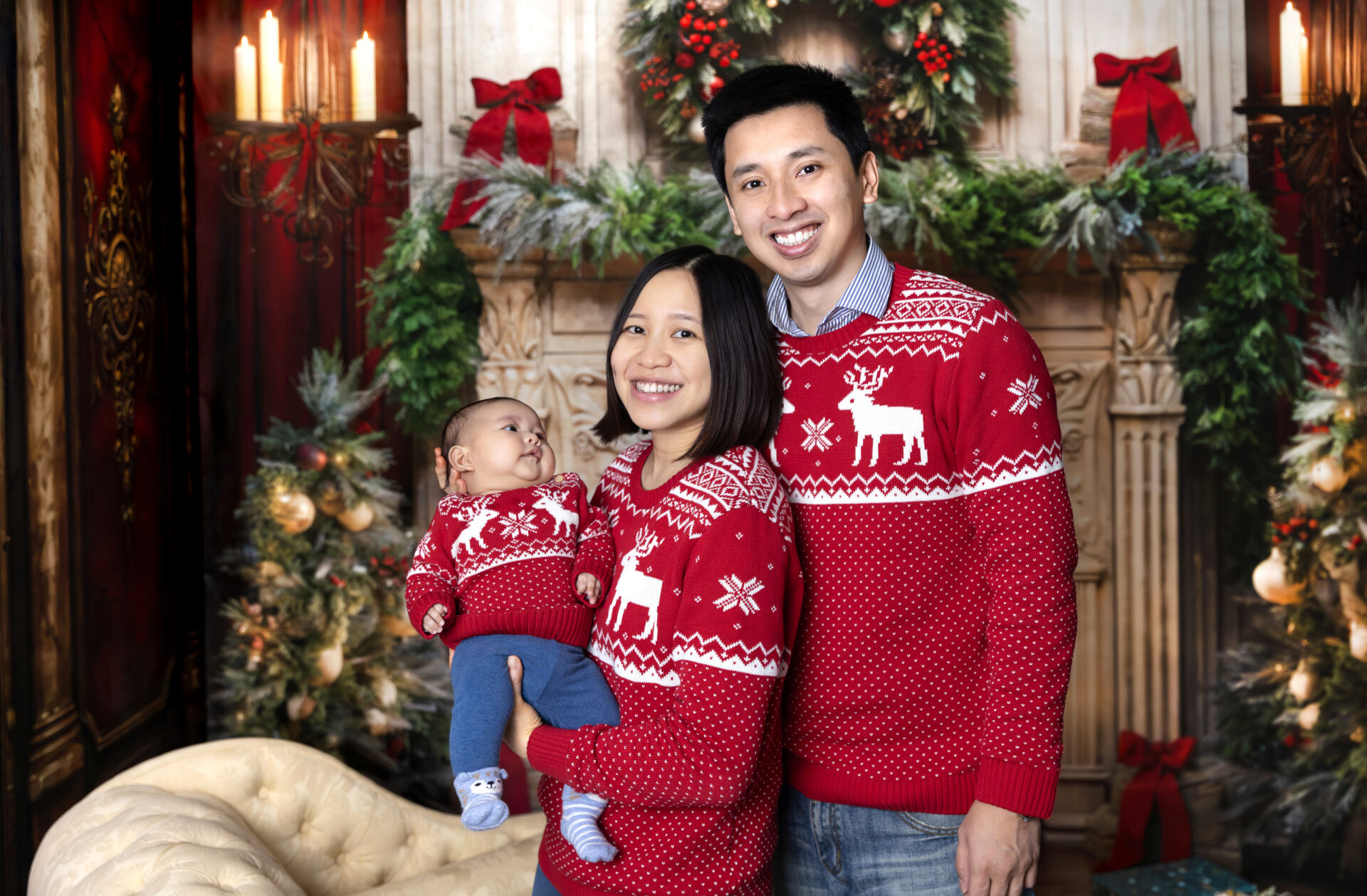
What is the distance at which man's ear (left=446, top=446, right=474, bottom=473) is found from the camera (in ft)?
6.13

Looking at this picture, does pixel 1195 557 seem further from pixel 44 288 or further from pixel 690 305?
pixel 44 288

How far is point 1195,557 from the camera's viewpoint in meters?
3.56

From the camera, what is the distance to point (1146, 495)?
3545mm

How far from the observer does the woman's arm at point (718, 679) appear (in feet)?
4.32

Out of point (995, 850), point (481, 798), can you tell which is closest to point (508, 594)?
point (481, 798)

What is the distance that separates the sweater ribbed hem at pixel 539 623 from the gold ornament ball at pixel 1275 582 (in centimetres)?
261

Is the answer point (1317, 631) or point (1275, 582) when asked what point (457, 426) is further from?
point (1317, 631)

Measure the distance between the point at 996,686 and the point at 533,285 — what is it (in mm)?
2511

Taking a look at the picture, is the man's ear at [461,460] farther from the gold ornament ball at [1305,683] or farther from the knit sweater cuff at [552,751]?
the gold ornament ball at [1305,683]

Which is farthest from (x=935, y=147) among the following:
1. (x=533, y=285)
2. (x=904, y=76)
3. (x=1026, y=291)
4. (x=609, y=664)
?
(x=609, y=664)

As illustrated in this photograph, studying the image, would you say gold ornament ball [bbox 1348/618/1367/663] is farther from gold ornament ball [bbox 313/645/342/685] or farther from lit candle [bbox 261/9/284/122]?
lit candle [bbox 261/9/284/122]

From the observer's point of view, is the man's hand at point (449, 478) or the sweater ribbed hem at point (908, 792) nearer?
the sweater ribbed hem at point (908, 792)

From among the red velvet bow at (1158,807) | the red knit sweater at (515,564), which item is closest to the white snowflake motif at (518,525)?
the red knit sweater at (515,564)

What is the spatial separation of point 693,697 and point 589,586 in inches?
14.1
